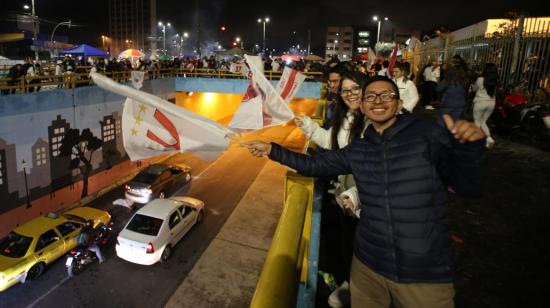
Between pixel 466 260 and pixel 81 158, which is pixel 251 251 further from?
pixel 81 158

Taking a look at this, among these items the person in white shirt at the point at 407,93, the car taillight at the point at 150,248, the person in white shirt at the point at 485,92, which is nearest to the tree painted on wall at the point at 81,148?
the car taillight at the point at 150,248

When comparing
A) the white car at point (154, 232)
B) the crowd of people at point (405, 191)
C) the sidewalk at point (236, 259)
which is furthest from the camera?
the white car at point (154, 232)

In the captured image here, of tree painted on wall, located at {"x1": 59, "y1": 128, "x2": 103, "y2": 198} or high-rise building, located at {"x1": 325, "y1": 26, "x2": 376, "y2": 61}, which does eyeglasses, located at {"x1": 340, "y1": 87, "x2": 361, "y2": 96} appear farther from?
high-rise building, located at {"x1": 325, "y1": 26, "x2": 376, "y2": 61}

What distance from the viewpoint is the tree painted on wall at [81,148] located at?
637 inches

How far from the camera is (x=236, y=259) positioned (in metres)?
11.6

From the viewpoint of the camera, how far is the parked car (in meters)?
16.3

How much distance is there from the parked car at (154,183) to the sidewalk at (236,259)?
4185 millimetres

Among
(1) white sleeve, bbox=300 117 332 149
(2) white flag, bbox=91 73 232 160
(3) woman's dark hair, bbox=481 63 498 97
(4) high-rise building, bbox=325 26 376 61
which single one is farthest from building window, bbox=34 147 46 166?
(4) high-rise building, bbox=325 26 376 61

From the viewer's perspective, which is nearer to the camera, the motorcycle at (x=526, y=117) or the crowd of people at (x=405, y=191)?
the crowd of people at (x=405, y=191)

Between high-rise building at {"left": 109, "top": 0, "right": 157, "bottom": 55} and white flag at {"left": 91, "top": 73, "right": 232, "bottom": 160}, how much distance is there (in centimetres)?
16819

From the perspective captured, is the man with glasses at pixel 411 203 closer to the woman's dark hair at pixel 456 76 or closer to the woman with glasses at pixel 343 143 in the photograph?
the woman with glasses at pixel 343 143

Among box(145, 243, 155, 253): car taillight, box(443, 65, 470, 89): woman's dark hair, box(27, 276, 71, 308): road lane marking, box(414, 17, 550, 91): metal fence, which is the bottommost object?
box(27, 276, 71, 308): road lane marking

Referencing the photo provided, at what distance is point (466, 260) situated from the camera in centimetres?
408

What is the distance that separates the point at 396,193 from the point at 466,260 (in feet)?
8.53
